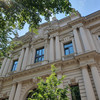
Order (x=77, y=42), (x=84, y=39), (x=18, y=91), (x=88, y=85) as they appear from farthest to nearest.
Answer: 1. (x=77, y=42)
2. (x=84, y=39)
3. (x=18, y=91)
4. (x=88, y=85)

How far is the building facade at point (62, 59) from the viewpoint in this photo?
30.1 feet

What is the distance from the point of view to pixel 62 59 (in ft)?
38.7

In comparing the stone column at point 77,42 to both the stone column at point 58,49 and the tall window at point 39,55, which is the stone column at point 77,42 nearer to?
the stone column at point 58,49

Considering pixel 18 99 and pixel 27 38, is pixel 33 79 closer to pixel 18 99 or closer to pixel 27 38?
pixel 18 99

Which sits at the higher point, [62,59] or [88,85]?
[62,59]

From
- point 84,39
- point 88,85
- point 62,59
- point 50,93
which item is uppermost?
point 84,39

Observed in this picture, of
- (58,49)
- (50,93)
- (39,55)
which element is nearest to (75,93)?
(50,93)

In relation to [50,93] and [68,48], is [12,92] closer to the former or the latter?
[50,93]

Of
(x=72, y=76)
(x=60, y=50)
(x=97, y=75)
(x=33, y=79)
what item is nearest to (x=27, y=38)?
(x=60, y=50)

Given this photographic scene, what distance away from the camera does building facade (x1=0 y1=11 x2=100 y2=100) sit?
30.1 feet

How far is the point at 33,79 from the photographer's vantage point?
36.9ft

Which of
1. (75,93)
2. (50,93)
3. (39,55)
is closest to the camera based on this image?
(50,93)

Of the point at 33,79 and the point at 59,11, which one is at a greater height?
the point at 59,11

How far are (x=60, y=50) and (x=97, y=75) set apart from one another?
538cm
